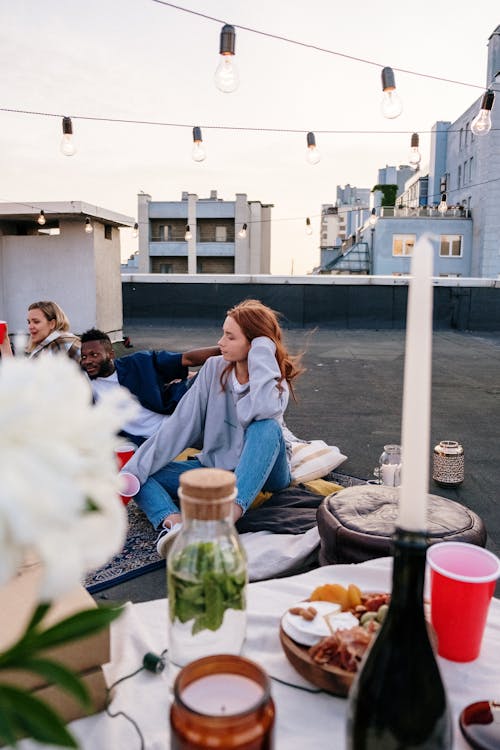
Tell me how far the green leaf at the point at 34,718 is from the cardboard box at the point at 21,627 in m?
0.44

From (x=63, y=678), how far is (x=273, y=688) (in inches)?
27.3

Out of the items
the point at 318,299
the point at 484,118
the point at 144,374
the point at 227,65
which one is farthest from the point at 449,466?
the point at 318,299

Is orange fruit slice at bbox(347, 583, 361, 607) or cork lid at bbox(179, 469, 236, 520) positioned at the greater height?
cork lid at bbox(179, 469, 236, 520)

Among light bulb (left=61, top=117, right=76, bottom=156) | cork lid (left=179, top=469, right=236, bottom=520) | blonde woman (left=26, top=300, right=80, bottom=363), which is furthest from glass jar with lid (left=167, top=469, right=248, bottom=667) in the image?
light bulb (left=61, top=117, right=76, bottom=156)

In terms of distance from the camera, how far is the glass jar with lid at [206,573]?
2.58 ft

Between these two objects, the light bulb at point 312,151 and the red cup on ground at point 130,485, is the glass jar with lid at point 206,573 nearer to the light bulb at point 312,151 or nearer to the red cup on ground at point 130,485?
the red cup on ground at point 130,485

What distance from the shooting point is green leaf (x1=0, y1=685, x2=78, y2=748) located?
417mm

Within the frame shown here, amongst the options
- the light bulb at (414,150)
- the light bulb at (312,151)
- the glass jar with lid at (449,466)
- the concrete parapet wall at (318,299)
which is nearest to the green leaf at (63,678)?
the glass jar with lid at (449,466)

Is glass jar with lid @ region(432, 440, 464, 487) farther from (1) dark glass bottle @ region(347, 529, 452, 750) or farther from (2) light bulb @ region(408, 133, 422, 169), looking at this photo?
(2) light bulb @ region(408, 133, 422, 169)

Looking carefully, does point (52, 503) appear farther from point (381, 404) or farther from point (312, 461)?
point (381, 404)

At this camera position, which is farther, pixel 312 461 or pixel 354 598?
pixel 312 461

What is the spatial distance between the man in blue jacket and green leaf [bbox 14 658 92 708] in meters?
3.14

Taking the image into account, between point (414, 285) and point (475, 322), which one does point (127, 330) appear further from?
point (414, 285)

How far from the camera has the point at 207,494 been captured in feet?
2.53
